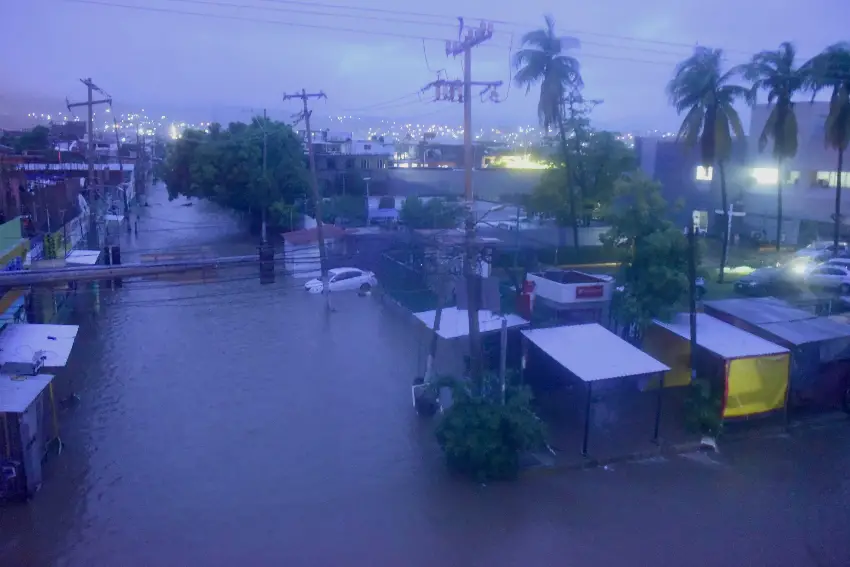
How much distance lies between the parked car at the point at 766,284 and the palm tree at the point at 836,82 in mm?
4469

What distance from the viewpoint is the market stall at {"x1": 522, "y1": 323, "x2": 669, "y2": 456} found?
9461mm

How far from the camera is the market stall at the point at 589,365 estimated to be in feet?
31.0

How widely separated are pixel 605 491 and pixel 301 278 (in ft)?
47.1

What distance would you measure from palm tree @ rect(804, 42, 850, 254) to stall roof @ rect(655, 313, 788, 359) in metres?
10.9

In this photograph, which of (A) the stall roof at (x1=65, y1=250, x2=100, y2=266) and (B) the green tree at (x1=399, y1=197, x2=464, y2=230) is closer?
(A) the stall roof at (x1=65, y1=250, x2=100, y2=266)

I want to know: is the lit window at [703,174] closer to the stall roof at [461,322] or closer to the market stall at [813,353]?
the market stall at [813,353]

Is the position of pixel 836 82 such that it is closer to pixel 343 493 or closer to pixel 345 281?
pixel 345 281

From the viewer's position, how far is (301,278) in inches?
831

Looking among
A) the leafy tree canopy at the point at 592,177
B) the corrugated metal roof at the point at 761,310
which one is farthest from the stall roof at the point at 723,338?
the leafy tree canopy at the point at 592,177

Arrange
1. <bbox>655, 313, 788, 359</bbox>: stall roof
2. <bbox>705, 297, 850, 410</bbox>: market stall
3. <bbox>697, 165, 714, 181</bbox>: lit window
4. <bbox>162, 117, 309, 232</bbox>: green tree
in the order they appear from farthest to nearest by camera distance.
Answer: <bbox>162, 117, 309, 232</bbox>: green tree, <bbox>697, 165, 714, 181</bbox>: lit window, <bbox>705, 297, 850, 410</bbox>: market stall, <bbox>655, 313, 788, 359</bbox>: stall roof

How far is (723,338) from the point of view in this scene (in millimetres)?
10977

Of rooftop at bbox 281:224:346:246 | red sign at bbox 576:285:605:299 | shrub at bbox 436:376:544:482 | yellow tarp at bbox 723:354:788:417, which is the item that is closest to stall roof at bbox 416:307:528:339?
red sign at bbox 576:285:605:299

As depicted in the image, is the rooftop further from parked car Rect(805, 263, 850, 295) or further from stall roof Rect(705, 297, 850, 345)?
parked car Rect(805, 263, 850, 295)

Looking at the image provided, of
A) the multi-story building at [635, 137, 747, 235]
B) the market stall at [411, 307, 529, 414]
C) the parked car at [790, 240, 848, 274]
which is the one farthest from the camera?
the multi-story building at [635, 137, 747, 235]
